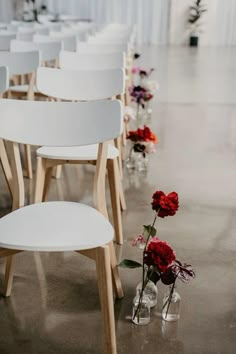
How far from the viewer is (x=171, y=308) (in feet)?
7.18

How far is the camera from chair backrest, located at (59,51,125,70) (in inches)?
143

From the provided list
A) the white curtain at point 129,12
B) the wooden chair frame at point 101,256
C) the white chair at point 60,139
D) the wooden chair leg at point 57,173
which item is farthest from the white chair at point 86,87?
the white curtain at point 129,12

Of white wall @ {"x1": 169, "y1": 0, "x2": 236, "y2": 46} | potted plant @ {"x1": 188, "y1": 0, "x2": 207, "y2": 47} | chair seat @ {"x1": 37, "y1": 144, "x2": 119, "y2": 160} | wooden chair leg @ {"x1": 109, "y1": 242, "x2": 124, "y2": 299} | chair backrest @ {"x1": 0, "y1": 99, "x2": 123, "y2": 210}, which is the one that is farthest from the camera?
white wall @ {"x1": 169, "y1": 0, "x2": 236, "y2": 46}

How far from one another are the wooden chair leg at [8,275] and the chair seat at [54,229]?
37 cm

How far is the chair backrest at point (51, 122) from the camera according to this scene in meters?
2.08

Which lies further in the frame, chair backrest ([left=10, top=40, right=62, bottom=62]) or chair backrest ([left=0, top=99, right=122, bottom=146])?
chair backrest ([left=10, top=40, right=62, bottom=62])

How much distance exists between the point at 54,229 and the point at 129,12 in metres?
14.1

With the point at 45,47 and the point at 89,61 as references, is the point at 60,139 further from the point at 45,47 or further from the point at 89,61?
the point at 45,47

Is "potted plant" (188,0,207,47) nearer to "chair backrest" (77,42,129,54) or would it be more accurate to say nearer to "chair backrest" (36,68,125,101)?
"chair backrest" (77,42,129,54)

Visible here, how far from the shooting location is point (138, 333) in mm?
2088

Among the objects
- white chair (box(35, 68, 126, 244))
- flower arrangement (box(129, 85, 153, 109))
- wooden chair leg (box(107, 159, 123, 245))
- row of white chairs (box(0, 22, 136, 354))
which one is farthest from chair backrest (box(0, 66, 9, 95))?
flower arrangement (box(129, 85, 153, 109))

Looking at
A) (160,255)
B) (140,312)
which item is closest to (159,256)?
(160,255)

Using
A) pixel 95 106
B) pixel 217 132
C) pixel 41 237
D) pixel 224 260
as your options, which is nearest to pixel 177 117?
pixel 217 132

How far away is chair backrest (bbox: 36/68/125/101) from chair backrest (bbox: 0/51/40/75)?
2.89ft
